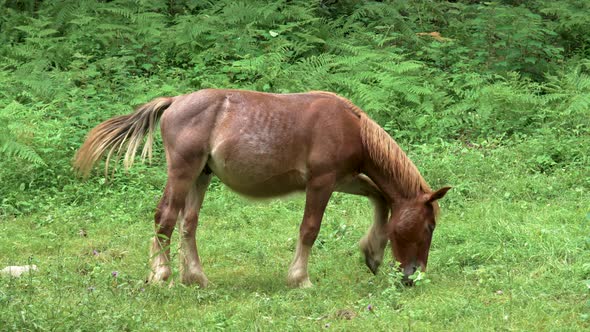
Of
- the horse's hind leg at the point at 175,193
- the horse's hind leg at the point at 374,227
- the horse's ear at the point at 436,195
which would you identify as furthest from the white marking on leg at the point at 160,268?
the horse's ear at the point at 436,195

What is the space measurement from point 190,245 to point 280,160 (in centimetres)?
108

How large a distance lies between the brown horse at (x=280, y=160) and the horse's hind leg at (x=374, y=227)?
0.41 feet

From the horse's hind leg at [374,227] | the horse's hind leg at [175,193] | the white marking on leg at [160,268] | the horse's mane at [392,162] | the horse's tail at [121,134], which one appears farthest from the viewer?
the horse's hind leg at [374,227]

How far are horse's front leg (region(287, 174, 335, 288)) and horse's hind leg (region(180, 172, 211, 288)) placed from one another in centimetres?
79

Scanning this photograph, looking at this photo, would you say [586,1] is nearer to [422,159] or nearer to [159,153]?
[422,159]

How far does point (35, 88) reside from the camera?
39.9 feet

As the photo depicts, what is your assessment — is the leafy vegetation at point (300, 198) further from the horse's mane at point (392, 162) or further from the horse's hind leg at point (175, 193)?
the horse's mane at point (392, 162)

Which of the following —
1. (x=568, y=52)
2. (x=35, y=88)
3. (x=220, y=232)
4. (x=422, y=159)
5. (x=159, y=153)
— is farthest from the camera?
(x=568, y=52)

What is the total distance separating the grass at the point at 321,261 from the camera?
5.80 meters

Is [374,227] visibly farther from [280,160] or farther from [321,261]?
[280,160]

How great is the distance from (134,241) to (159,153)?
8.45 feet

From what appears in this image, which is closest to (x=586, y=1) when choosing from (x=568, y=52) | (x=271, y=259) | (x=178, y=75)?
(x=568, y=52)

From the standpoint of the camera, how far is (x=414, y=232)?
7105 millimetres

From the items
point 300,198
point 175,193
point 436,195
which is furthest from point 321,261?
point 300,198
